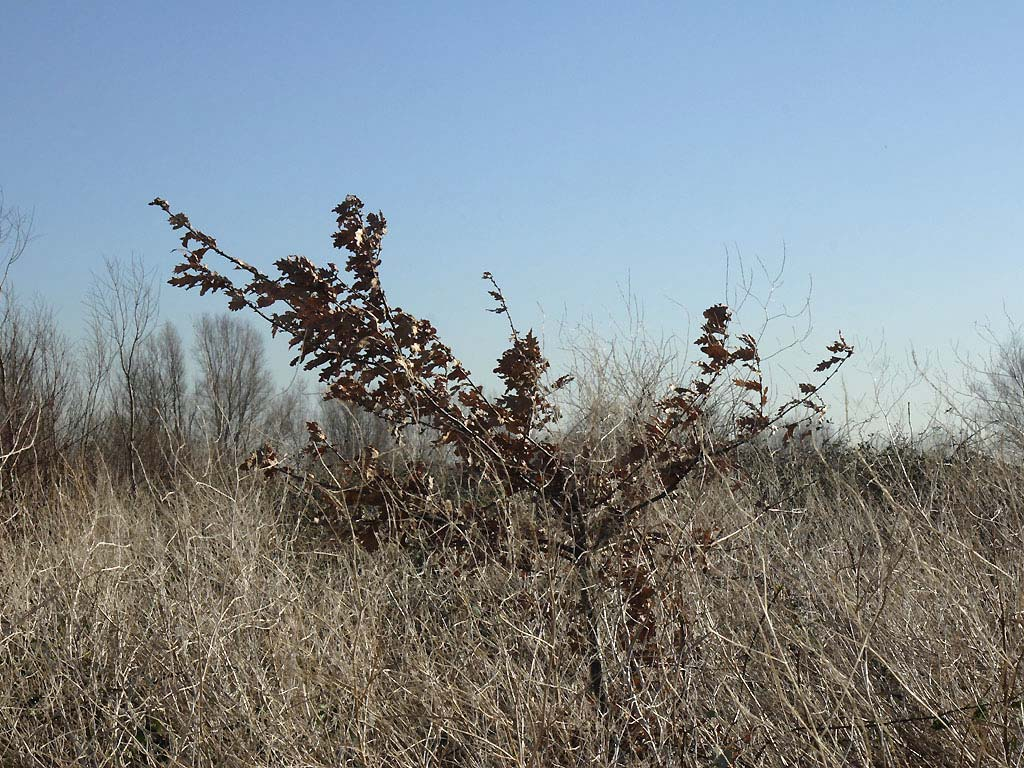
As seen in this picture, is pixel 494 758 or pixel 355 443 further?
pixel 355 443

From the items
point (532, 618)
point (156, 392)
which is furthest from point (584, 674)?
point (156, 392)

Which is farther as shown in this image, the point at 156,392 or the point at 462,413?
the point at 156,392

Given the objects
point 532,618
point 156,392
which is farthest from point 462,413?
point 156,392

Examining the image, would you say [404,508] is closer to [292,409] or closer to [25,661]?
[292,409]

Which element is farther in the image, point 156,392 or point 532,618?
point 156,392

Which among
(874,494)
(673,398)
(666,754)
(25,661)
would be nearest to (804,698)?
(666,754)

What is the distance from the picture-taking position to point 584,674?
2879 mm

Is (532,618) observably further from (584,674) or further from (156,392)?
(156,392)

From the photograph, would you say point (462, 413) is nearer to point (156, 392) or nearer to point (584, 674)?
point (584, 674)

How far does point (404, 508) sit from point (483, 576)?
1.31 ft

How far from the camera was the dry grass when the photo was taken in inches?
94.7

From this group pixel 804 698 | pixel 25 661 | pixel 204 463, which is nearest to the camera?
pixel 804 698

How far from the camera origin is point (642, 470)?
3082 millimetres

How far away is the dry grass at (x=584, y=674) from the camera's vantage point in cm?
240
